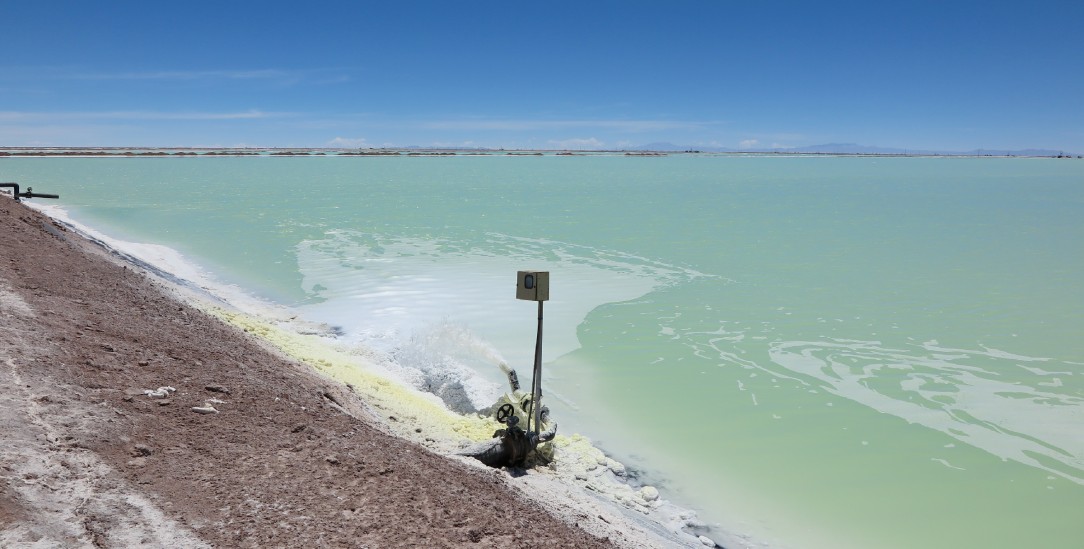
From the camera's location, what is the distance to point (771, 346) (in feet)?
46.0

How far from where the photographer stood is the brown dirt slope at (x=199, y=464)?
14.6ft

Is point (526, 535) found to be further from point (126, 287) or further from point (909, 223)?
point (909, 223)

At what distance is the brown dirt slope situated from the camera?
4.45m

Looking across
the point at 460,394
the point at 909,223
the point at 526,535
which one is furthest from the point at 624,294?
the point at 909,223

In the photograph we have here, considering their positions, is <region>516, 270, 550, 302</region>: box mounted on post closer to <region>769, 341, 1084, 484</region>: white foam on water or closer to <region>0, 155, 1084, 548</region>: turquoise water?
<region>0, 155, 1084, 548</region>: turquoise water

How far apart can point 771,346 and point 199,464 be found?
11417 mm

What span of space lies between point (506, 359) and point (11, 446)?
867 centimetres

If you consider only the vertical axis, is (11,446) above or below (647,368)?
above

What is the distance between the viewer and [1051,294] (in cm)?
1900

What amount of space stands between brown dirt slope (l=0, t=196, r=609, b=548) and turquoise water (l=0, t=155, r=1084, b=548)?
3.54m

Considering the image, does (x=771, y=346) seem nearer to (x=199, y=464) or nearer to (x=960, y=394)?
(x=960, y=394)

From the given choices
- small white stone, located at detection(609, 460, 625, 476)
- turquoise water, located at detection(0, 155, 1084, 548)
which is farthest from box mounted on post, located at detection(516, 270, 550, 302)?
A: turquoise water, located at detection(0, 155, 1084, 548)

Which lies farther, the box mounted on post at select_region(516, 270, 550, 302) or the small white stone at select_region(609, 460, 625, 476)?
the small white stone at select_region(609, 460, 625, 476)

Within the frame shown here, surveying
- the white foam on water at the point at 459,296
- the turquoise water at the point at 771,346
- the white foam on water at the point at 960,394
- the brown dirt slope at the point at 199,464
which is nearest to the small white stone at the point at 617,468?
the turquoise water at the point at 771,346
